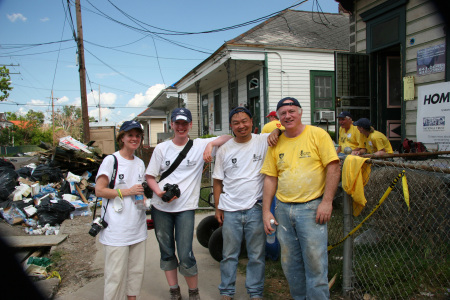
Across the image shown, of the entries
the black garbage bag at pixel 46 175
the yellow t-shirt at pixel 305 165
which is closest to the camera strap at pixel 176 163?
the yellow t-shirt at pixel 305 165

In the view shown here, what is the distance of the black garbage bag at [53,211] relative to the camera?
6.98 metres

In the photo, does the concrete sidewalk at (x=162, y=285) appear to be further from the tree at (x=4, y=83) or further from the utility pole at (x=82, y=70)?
the tree at (x=4, y=83)

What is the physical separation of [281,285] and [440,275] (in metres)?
1.62

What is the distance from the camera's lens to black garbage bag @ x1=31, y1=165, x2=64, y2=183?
9.15 meters

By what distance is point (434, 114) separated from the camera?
217 inches

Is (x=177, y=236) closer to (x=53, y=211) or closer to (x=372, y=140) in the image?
(x=372, y=140)

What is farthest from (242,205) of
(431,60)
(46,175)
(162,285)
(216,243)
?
(46,175)

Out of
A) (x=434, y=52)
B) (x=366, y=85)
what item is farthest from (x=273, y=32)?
(x=434, y=52)

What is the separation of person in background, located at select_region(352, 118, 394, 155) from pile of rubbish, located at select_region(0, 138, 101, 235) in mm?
6357

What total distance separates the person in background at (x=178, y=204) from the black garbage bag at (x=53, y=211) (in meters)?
4.99

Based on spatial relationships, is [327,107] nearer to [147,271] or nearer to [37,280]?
[147,271]

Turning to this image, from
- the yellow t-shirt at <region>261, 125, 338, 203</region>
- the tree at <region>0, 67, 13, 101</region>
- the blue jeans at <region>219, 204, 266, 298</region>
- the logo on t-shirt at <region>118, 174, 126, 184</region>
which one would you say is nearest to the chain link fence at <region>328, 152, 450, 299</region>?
the yellow t-shirt at <region>261, 125, 338, 203</region>

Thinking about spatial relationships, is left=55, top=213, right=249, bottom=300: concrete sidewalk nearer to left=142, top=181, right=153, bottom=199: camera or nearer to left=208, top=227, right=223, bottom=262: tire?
left=208, top=227, right=223, bottom=262: tire

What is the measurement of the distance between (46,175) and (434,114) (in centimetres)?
954
